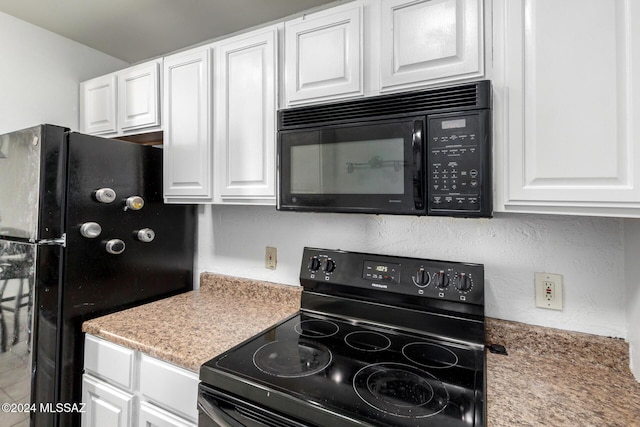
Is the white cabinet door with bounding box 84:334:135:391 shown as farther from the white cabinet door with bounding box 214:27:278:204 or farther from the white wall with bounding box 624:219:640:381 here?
the white wall with bounding box 624:219:640:381

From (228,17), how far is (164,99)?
594 millimetres

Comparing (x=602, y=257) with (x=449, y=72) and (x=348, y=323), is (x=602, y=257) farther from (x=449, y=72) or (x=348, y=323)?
(x=348, y=323)

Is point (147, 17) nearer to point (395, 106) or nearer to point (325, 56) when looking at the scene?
point (325, 56)

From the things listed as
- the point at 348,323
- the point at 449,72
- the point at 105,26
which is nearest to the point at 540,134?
the point at 449,72

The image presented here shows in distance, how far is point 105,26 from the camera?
183 cm

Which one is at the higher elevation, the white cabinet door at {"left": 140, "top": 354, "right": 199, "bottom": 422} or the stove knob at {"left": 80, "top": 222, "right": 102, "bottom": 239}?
the stove knob at {"left": 80, "top": 222, "right": 102, "bottom": 239}

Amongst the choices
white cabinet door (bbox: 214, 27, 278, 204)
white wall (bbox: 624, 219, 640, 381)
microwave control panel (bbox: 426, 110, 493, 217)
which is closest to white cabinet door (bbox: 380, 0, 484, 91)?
microwave control panel (bbox: 426, 110, 493, 217)

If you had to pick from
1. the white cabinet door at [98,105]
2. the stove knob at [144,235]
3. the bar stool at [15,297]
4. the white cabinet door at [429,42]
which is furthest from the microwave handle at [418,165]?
the white cabinet door at [98,105]

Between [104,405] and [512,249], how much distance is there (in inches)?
68.1

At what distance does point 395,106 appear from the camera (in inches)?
40.4

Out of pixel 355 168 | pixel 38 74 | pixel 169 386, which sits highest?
pixel 38 74

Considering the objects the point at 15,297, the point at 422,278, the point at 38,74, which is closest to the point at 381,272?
the point at 422,278

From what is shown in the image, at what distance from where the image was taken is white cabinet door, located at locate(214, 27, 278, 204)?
1.31 meters

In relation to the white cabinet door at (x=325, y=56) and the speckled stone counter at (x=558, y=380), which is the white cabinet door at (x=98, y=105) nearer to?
the white cabinet door at (x=325, y=56)
